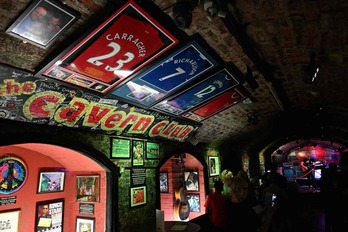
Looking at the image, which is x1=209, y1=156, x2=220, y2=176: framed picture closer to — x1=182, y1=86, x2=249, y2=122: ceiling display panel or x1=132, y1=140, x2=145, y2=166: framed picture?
x1=182, y1=86, x2=249, y2=122: ceiling display panel

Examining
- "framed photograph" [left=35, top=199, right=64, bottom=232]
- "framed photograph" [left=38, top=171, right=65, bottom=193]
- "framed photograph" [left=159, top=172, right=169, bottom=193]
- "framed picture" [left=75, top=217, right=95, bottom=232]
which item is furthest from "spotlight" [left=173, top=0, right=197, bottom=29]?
"framed photograph" [left=159, top=172, right=169, bottom=193]

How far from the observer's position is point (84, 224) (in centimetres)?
606

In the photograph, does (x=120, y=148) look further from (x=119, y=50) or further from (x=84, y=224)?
(x=119, y=50)

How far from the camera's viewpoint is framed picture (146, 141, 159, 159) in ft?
21.7

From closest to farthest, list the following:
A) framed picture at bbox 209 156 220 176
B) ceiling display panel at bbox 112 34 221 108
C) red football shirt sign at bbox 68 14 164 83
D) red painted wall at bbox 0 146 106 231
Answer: red football shirt sign at bbox 68 14 164 83 → ceiling display panel at bbox 112 34 221 108 → red painted wall at bbox 0 146 106 231 → framed picture at bbox 209 156 220 176

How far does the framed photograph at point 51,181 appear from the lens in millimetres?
5957

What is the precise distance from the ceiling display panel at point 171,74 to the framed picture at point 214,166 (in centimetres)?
577

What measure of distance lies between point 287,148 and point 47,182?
20.7m

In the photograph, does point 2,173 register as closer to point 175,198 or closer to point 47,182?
point 47,182

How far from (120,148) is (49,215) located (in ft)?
8.22

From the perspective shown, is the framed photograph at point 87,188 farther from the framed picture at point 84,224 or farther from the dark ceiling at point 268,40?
the dark ceiling at point 268,40

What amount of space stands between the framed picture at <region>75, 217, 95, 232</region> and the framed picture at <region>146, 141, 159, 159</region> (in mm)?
2066

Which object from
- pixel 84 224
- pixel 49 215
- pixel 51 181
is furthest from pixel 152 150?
pixel 49 215

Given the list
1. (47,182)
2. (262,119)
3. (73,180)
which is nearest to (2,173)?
(47,182)
